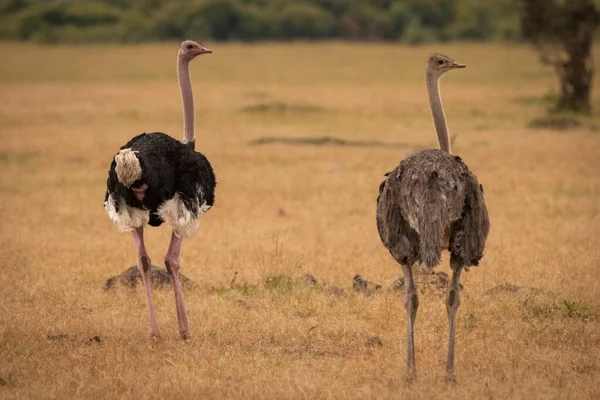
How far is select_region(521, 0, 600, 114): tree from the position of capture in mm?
22812

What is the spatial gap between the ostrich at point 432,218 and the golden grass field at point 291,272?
2.09ft

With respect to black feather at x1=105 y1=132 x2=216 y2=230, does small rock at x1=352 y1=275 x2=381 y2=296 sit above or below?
below

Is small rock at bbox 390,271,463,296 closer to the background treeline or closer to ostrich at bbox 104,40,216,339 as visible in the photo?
ostrich at bbox 104,40,216,339

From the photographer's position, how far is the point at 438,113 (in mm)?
6855

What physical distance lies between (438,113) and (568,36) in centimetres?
1688

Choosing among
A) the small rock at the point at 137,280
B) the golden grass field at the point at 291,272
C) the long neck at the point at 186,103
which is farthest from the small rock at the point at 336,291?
the long neck at the point at 186,103

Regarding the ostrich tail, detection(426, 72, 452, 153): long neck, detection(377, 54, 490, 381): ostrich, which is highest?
detection(426, 72, 452, 153): long neck

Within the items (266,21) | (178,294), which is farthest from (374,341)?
(266,21)

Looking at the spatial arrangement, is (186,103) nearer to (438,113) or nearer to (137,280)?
(137,280)

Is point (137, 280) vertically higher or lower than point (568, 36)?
lower

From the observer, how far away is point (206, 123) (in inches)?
871

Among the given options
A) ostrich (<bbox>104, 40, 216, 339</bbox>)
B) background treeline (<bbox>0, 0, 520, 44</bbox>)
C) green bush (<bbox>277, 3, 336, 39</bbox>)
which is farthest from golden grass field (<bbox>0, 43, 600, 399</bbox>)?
green bush (<bbox>277, 3, 336, 39</bbox>)

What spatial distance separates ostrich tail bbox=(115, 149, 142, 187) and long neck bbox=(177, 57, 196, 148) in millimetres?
1106

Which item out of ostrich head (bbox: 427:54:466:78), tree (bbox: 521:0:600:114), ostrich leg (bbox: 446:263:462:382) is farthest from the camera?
tree (bbox: 521:0:600:114)
